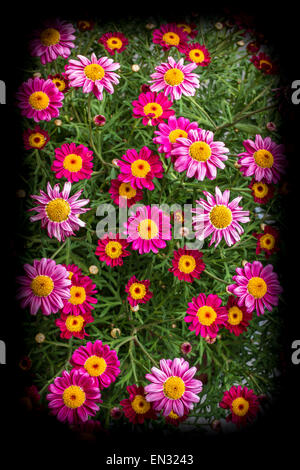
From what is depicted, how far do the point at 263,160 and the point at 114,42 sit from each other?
0.39 m

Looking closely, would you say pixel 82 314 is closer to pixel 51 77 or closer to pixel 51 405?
pixel 51 405

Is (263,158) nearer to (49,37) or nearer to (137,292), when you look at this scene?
(137,292)

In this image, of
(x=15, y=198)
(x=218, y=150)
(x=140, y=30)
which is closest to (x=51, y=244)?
(x=15, y=198)

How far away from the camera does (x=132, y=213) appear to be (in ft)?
2.74

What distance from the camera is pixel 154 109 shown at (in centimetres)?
82

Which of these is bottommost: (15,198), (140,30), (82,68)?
(15,198)

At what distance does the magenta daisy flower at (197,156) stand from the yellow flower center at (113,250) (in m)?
0.17

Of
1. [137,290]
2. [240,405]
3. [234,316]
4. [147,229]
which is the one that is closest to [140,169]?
[147,229]

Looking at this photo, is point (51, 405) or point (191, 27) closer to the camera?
point (51, 405)

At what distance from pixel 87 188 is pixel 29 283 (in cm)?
25

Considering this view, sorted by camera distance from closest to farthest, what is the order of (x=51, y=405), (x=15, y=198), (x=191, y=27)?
(x=51, y=405) → (x=15, y=198) → (x=191, y=27)

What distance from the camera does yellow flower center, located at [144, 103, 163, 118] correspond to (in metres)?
0.82

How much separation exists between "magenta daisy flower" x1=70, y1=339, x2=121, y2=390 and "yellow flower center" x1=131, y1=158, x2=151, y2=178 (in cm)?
29

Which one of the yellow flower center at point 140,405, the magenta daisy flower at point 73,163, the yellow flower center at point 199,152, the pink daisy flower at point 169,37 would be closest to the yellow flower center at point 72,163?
the magenta daisy flower at point 73,163
